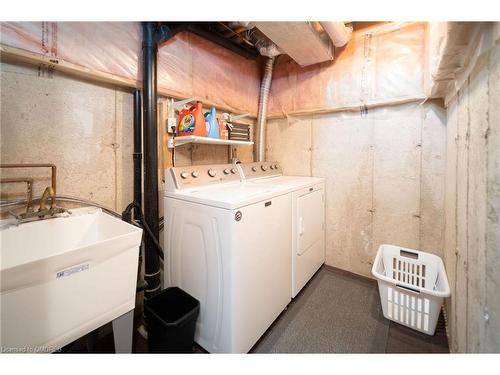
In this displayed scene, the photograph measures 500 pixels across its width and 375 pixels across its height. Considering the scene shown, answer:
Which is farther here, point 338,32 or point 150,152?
point 338,32

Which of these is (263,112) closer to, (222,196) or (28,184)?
(222,196)

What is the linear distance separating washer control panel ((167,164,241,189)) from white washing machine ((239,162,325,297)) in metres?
0.19

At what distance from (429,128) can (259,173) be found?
155 centimetres

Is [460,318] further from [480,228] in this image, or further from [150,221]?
[150,221]

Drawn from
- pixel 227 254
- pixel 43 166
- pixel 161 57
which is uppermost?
pixel 161 57

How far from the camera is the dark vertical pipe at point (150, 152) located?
1501 millimetres

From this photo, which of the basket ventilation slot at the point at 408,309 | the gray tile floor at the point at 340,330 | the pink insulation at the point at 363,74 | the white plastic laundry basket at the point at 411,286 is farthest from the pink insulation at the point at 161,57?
the basket ventilation slot at the point at 408,309

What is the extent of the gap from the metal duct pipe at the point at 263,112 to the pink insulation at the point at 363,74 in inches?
6.6

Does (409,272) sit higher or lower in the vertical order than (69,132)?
lower

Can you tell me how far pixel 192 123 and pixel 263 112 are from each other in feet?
3.86

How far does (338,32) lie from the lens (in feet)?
5.91

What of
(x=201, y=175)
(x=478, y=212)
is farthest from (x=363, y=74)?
(x=201, y=175)

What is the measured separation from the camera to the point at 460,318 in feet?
3.66
